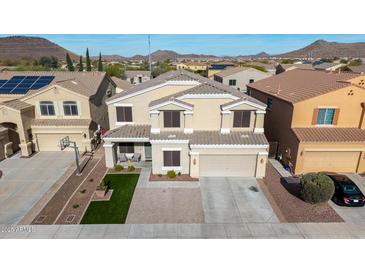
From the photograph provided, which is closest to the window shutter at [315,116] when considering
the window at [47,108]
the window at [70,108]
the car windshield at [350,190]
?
the car windshield at [350,190]

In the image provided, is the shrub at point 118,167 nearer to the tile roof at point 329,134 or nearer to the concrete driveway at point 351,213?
the tile roof at point 329,134

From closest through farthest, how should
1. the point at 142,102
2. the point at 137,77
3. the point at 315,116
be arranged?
the point at 315,116 → the point at 142,102 → the point at 137,77

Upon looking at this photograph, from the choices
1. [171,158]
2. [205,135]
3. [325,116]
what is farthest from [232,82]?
[171,158]

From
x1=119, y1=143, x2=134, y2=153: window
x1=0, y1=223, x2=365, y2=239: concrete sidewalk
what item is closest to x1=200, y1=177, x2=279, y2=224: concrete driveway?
x1=0, y1=223, x2=365, y2=239: concrete sidewalk

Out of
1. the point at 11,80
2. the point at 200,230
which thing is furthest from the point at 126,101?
the point at 11,80

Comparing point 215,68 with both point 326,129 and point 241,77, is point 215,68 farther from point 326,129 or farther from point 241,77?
point 326,129

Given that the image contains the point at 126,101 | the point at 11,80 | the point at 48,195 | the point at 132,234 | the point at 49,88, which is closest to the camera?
the point at 132,234

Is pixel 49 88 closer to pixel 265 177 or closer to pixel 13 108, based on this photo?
pixel 13 108
